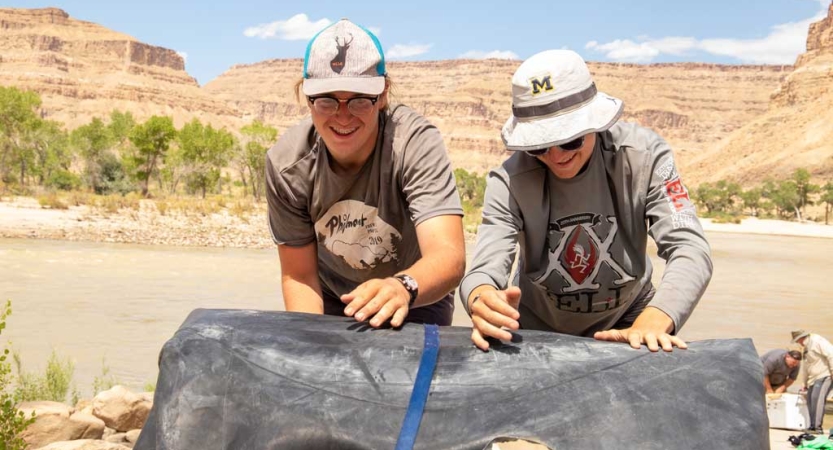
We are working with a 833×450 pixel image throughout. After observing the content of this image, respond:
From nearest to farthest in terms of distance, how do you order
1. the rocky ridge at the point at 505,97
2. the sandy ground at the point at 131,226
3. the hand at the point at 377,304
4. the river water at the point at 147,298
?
the hand at the point at 377,304
the river water at the point at 147,298
the sandy ground at the point at 131,226
the rocky ridge at the point at 505,97

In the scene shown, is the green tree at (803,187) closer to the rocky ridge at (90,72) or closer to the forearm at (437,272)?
the forearm at (437,272)

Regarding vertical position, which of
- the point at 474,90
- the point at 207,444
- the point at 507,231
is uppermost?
the point at 474,90

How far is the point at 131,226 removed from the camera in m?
22.2

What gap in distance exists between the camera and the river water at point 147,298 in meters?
8.29

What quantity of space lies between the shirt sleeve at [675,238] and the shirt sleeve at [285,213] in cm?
108

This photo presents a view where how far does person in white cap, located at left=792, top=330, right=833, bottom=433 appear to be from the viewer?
6.58 meters

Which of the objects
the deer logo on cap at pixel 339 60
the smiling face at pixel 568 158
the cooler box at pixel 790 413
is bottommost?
the cooler box at pixel 790 413

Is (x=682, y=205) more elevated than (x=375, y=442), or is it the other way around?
(x=682, y=205)

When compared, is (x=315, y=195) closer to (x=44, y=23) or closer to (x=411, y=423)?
(x=411, y=423)

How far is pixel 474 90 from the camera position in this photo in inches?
5876

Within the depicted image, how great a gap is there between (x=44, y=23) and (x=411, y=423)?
146 m

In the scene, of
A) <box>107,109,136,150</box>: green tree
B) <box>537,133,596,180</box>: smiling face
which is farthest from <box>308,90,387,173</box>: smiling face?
<box>107,109,136,150</box>: green tree

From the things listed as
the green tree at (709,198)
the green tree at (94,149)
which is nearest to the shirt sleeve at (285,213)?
→ the green tree at (94,149)

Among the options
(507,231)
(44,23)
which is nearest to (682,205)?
(507,231)
